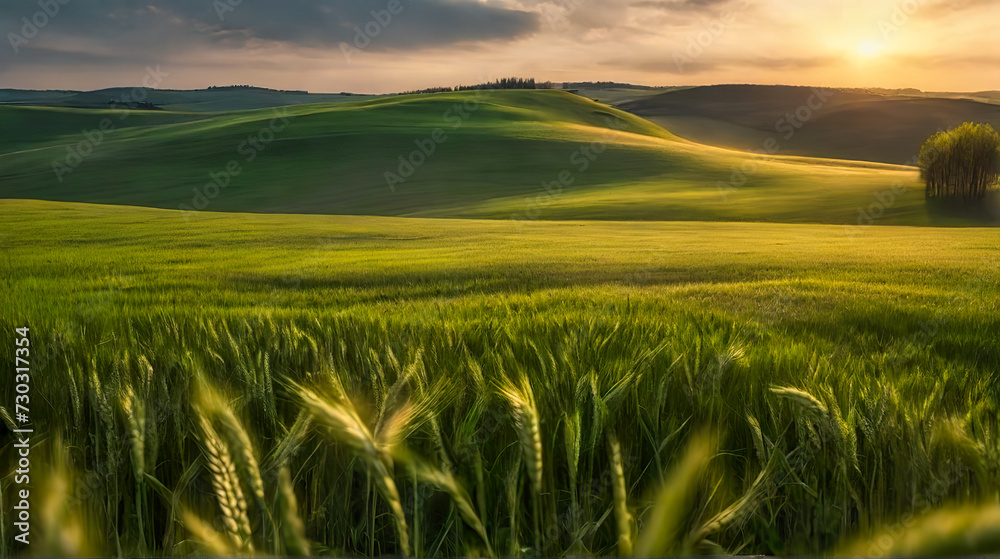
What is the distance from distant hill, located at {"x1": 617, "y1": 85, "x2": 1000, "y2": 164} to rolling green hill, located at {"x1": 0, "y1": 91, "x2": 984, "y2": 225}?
52.5m

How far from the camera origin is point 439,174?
56.3 meters

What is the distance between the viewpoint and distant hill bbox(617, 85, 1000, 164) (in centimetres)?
11968

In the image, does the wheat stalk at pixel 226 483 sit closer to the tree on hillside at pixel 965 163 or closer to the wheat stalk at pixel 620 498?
the wheat stalk at pixel 620 498

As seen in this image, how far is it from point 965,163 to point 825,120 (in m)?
105

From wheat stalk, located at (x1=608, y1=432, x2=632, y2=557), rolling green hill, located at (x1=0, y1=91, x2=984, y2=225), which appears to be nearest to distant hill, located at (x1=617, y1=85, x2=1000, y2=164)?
rolling green hill, located at (x1=0, y1=91, x2=984, y2=225)

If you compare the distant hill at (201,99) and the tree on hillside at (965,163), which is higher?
the distant hill at (201,99)

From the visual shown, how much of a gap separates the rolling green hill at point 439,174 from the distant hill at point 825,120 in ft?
172

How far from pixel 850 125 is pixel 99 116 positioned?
145359 millimetres

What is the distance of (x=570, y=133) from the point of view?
73.6 m

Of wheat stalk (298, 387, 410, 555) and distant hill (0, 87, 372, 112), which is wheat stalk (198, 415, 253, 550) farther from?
distant hill (0, 87, 372, 112)

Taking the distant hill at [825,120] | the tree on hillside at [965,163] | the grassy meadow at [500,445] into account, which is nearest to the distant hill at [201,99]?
the distant hill at [825,120]

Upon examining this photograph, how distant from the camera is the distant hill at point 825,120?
119681 mm

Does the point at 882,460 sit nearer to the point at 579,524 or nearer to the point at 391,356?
the point at 579,524

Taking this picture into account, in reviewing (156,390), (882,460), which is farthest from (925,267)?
(156,390)
